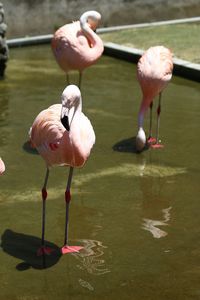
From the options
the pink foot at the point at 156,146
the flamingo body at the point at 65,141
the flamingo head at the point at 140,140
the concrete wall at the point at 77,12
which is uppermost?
the flamingo body at the point at 65,141

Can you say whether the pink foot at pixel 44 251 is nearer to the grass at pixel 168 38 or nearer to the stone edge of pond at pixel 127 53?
the stone edge of pond at pixel 127 53

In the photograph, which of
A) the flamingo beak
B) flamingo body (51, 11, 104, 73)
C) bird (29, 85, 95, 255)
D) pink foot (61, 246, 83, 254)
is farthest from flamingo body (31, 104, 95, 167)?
flamingo body (51, 11, 104, 73)

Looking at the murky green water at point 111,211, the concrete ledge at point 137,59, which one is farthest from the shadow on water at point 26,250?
the concrete ledge at point 137,59

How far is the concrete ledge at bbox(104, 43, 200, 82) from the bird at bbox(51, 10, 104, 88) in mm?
2615

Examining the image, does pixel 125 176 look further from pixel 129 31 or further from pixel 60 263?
pixel 129 31

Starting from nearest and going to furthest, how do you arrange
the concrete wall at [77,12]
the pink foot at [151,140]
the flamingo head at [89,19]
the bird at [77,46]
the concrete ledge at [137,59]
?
the pink foot at [151,140] → the bird at [77,46] → the flamingo head at [89,19] → the concrete ledge at [137,59] → the concrete wall at [77,12]

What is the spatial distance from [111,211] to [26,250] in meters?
0.93

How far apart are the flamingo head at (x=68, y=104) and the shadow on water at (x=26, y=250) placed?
3.20ft

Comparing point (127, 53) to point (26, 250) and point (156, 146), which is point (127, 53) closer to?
point (156, 146)

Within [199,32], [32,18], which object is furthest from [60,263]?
[32,18]

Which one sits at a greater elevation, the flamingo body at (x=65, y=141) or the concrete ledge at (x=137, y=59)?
the flamingo body at (x=65, y=141)

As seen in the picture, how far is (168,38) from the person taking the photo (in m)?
11.9

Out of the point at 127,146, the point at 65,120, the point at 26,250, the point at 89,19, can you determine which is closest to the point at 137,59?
the point at 89,19

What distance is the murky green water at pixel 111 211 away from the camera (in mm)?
4430
